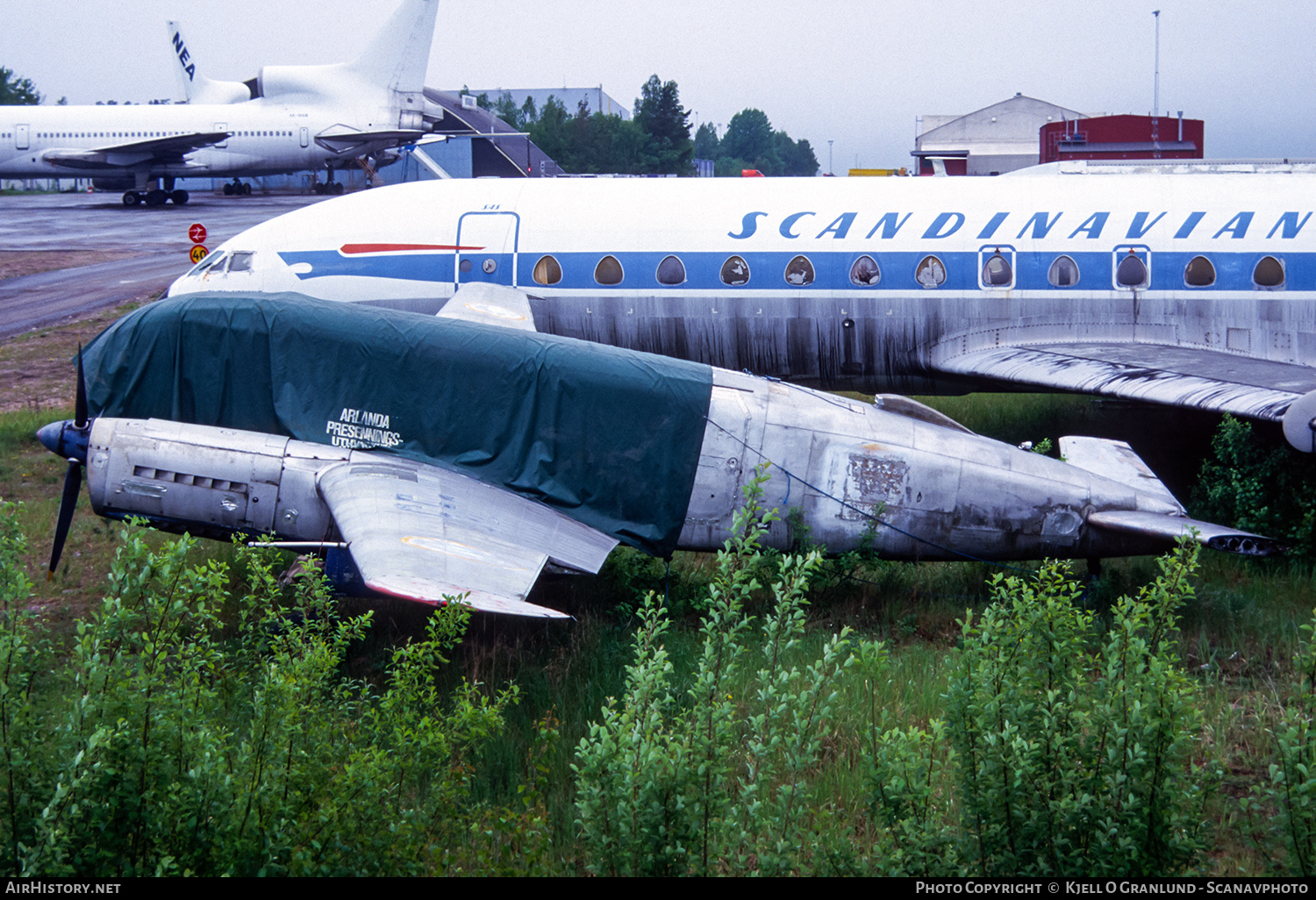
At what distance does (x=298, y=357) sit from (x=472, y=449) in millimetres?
2266

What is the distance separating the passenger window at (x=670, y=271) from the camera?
17391mm

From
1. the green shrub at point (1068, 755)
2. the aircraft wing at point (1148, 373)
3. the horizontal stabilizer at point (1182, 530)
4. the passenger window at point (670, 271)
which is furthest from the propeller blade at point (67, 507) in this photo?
the aircraft wing at point (1148, 373)

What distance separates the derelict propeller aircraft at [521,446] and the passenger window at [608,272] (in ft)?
18.6

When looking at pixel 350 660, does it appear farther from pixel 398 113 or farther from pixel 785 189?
pixel 398 113

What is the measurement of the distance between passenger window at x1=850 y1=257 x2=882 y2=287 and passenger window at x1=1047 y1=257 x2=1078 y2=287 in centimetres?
282

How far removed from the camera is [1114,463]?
499 inches

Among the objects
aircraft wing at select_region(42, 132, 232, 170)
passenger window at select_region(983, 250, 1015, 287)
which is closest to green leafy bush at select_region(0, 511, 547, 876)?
passenger window at select_region(983, 250, 1015, 287)

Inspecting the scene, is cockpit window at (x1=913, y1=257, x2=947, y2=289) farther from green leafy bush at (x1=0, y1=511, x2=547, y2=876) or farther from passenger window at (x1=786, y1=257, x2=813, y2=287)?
green leafy bush at (x1=0, y1=511, x2=547, y2=876)

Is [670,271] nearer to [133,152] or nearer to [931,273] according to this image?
[931,273]

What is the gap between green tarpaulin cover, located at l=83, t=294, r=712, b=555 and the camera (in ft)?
37.7

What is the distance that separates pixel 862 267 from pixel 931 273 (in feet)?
3.73

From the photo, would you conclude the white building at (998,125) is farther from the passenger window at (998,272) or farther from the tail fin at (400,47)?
the passenger window at (998,272)

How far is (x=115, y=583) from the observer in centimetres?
617

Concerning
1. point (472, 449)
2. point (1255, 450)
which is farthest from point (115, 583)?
point (1255, 450)
